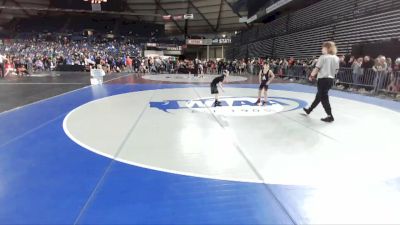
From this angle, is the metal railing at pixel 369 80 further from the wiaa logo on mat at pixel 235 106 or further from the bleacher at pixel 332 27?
the wiaa logo on mat at pixel 235 106

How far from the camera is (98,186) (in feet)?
11.0

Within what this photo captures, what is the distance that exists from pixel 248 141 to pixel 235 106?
3.71 meters

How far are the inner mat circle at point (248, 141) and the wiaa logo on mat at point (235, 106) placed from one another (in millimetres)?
51

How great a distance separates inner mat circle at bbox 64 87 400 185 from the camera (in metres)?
3.85

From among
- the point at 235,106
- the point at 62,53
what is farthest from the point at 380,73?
the point at 62,53

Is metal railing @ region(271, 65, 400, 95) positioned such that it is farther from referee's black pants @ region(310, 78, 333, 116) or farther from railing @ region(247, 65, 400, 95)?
referee's black pants @ region(310, 78, 333, 116)

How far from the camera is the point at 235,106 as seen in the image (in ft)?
28.9

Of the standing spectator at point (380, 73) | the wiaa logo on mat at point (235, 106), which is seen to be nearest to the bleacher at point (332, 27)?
the standing spectator at point (380, 73)

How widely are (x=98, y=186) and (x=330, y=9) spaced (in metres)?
20.9

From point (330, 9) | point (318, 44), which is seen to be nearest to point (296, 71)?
point (318, 44)

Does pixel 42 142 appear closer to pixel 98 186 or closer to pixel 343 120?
pixel 98 186

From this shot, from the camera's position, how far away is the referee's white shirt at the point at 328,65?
670 cm

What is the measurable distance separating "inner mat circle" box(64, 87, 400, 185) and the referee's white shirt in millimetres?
1008

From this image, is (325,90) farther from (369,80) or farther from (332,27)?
(332,27)
